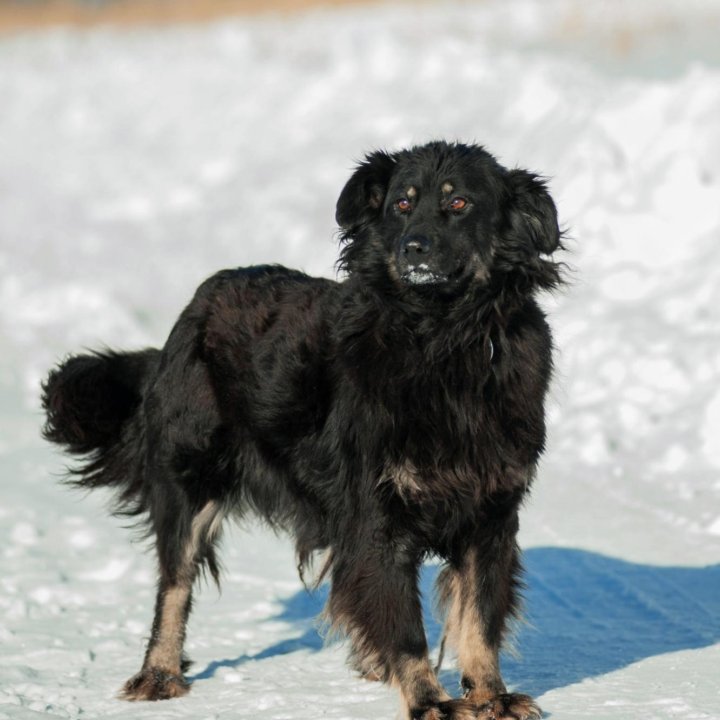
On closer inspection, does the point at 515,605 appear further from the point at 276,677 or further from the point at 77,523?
the point at 77,523

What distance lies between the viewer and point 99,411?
5.94 metres

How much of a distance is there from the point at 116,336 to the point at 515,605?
7.29m

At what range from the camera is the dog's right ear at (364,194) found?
5.04 metres

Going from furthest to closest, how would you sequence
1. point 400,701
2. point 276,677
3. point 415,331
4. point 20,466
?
point 20,466
point 276,677
point 415,331
point 400,701

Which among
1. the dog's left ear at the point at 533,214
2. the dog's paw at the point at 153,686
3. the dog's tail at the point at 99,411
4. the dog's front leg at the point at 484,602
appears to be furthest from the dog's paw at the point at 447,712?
the dog's tail at the point at 99,411

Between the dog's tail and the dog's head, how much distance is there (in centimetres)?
143

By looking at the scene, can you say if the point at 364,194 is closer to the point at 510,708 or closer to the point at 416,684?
the point at 416,684

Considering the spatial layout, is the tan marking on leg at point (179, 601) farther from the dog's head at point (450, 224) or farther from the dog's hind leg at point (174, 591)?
the dog's head at point (450, 224)

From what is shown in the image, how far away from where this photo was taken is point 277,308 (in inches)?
212

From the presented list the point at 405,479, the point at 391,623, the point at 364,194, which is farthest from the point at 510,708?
the point at 364,194

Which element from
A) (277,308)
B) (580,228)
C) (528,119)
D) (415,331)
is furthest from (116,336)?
(415,331)

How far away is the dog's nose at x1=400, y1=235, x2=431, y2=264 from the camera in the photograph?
4.63 metres

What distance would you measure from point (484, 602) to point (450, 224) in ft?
4.46

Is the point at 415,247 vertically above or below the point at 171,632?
above
